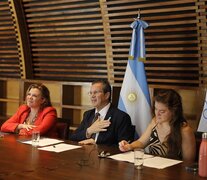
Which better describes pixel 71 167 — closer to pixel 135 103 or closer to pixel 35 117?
pixel 35 117

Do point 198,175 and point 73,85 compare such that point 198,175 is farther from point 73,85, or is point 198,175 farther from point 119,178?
point 73,85

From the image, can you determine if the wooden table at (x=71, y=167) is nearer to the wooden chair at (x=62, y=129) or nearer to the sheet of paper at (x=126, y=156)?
the sheet of paper at (x=126, y=156)

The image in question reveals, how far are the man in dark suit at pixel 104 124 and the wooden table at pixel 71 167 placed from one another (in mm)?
472

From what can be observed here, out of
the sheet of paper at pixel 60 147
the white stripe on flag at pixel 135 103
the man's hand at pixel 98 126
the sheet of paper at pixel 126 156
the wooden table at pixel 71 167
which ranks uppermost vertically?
the white stripe on flag at pixel 135 103

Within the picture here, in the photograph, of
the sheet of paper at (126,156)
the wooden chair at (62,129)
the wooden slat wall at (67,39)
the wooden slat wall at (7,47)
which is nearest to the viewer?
the sheet of paper at (126,156)

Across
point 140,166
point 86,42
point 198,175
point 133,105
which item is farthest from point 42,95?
point 198,175

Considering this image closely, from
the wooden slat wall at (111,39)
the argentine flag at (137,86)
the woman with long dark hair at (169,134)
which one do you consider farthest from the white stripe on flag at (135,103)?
the woman with long dark hair at (169,134)

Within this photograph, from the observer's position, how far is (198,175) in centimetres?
240

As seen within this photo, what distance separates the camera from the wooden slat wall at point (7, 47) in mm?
5824

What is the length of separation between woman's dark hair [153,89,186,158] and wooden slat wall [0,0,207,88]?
1.40 m

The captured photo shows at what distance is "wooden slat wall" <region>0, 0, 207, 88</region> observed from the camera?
445 centimetres

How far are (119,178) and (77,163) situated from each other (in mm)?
458

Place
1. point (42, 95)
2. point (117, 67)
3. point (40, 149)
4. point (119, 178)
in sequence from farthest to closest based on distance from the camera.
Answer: point (117, 67), point (42, 95), point (40, 149), point (119, 178)

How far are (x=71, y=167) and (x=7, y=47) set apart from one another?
3968 mm
